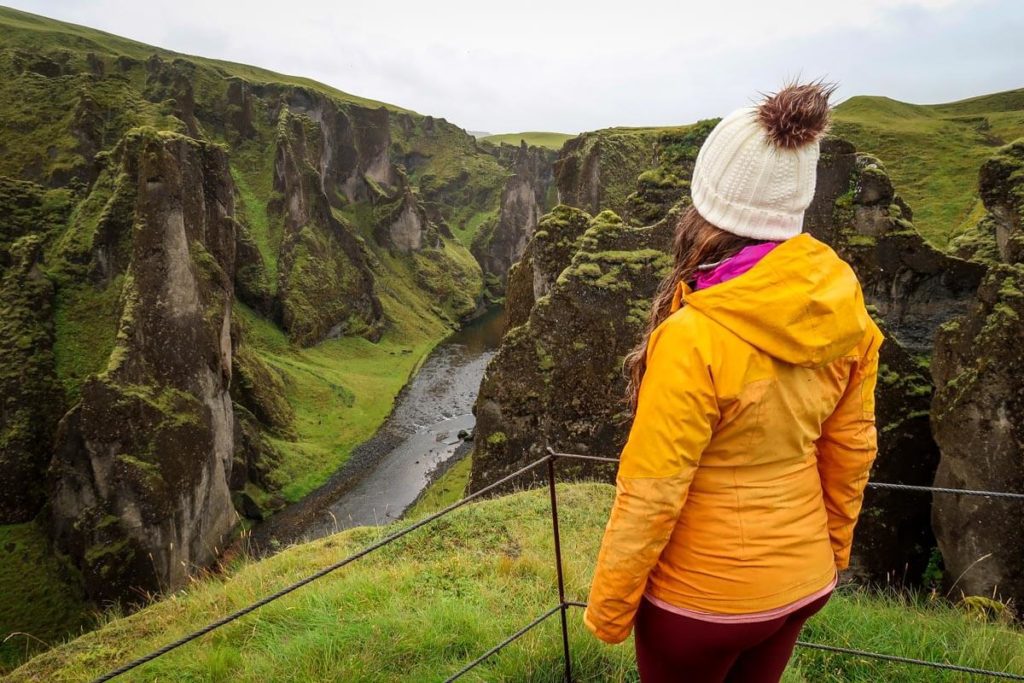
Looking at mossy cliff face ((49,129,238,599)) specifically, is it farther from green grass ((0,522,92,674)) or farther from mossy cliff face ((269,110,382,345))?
mossy cliff face ((269,110,382,345))

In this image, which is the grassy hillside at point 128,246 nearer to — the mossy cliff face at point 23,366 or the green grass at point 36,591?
the green grass at point 36,591

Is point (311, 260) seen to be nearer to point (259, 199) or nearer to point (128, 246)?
point (259, 199)

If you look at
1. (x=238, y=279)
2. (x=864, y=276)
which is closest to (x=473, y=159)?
(x=238, y=279)

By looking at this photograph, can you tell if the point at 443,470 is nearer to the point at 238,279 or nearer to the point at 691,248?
the point at 238,279

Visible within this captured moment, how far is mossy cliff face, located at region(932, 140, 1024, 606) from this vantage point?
9531mm

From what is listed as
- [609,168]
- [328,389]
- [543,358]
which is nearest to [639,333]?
[543,358]

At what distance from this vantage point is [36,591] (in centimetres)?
2156

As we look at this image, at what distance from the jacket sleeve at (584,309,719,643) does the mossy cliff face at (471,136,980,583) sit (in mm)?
11580

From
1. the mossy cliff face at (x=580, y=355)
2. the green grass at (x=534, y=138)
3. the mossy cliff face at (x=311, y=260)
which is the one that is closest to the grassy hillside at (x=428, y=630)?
the mossy cliff face at (x=580, y=355)

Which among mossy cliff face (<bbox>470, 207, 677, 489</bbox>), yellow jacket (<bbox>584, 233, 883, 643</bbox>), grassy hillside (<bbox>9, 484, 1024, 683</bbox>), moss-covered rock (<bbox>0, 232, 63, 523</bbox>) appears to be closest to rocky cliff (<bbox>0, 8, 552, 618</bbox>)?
moss-covered rock (<bbox>0, 232, 63, 523</bbox>)

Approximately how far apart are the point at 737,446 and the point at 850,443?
30.5 inches

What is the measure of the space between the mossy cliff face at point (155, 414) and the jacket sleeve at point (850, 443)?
2393 cm

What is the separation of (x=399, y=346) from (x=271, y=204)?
73.7 feet

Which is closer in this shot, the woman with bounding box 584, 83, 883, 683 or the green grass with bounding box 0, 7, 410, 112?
the woman with bounding box 584, 83, 883, 683
